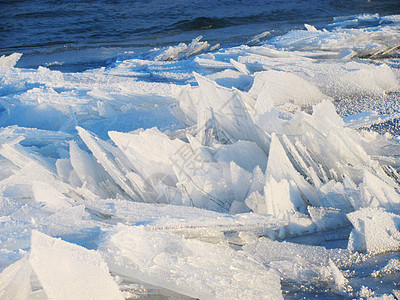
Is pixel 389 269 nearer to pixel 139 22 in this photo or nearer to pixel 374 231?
pixel 374 231

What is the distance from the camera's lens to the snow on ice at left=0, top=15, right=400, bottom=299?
117 cm

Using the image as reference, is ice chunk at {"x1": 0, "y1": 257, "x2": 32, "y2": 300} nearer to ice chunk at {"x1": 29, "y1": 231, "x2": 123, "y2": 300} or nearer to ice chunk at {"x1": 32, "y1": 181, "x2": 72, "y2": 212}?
ice chunk at {"x1": 29, "y1": 231, "x2": 123, "y2": 300}

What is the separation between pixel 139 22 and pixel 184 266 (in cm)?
952

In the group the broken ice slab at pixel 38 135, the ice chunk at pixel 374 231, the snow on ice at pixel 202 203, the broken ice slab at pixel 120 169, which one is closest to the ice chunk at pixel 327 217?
the snow on ice at pixel 202 203

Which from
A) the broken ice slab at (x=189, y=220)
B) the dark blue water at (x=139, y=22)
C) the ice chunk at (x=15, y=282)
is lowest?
the dark blue water at (x=139, y=22)

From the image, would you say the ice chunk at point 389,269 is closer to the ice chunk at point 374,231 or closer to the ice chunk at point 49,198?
the ice chunk at point 374,231

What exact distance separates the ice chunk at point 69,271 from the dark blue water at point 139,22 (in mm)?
4755

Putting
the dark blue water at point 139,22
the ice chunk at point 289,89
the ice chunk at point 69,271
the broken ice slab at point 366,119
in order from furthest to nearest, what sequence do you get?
the dark blue water at point 139,22
the ice chunk at point 289,89
the broken ice slab at point 366,119
the ice chunk at point 69,271

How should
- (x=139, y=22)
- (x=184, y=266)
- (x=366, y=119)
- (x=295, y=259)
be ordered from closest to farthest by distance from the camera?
(x=184, y=266), (x=295, y=259), (x=366, y=119), (x=139, y=22)

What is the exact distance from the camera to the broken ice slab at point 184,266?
114 centimetres

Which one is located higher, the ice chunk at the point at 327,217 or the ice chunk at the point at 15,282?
Answer: the ice chunk at the point at 15,282

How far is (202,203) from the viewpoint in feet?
5.44

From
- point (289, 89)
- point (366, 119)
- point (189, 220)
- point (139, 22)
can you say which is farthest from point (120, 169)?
point (139, 22)

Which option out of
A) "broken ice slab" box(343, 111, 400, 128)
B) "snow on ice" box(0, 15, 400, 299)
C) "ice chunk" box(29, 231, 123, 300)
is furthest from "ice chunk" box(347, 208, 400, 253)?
"broken ice slab" box(343, 111, 400, 128)
